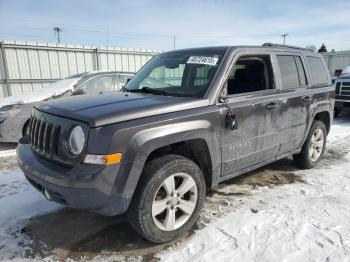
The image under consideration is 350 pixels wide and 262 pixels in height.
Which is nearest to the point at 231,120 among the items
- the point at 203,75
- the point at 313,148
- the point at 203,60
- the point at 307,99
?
the point at 203,75

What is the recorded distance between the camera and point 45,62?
12250 millimetres

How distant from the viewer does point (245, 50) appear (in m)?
3.86

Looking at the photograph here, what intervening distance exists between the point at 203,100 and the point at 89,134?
1.25m

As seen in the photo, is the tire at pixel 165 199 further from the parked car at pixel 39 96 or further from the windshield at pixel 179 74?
the parked car at pixel 39 96

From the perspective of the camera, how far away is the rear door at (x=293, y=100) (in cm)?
432

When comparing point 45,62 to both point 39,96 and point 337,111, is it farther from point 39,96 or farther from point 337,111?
Result: point 337,111

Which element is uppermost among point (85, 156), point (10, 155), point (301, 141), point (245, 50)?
point (245, 50)

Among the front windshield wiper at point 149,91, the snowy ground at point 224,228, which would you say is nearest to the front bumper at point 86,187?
the snowy ground at point 224,228

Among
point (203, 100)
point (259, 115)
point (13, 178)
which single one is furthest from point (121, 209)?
point (13, 178)

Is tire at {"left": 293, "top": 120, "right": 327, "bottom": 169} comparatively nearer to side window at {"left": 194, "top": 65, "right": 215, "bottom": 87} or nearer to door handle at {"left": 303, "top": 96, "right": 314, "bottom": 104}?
door handle at {"left": 303, "top": 96, "right": 314, "bottom": 104}

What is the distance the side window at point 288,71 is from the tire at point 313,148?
0.95 meters

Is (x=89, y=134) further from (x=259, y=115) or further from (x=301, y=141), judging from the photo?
(x=301, y=141)

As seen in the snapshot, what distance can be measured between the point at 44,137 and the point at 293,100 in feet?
10.7

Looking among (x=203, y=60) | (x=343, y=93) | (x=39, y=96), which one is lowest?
(x=343, y=93)
